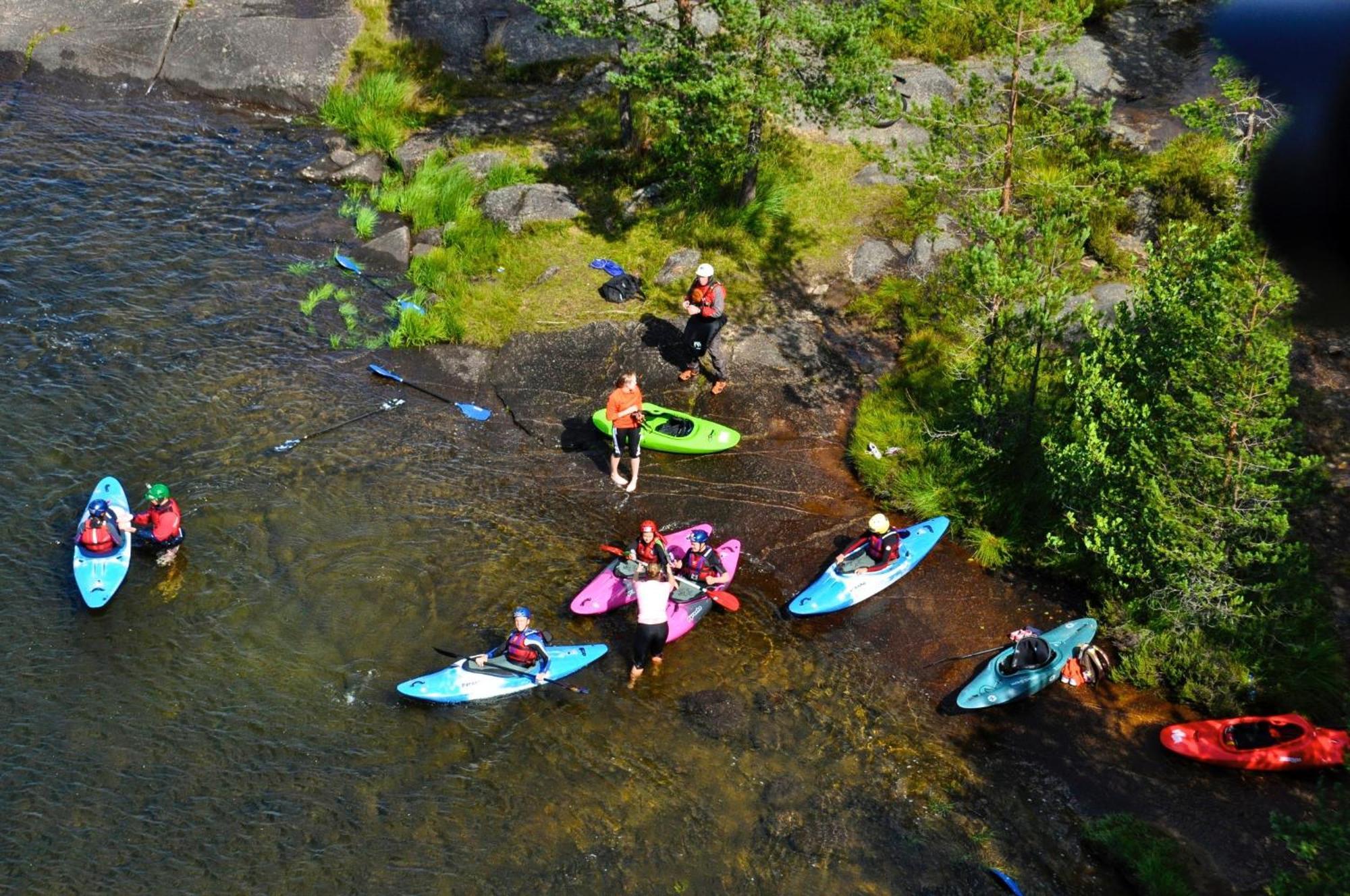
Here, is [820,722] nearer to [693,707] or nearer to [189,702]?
[693,707]

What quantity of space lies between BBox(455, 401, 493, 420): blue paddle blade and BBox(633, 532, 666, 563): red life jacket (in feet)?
13.5

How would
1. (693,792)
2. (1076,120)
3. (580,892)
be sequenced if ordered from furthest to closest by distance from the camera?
(1076,120), (693,792), (580,892)

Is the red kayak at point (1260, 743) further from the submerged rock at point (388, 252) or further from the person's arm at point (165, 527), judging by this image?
the submerged rock at point (388, 252)

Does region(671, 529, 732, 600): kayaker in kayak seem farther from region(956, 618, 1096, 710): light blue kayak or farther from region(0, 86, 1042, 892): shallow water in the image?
region(956, 618, 1096, 710): light blue kayak

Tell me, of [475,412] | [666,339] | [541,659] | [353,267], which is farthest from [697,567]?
[353,267]

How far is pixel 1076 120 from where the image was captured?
12352mm

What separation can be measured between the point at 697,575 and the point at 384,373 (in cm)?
643

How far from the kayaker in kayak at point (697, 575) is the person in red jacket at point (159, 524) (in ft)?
20.3

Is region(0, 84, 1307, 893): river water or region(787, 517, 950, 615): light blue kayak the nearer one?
region(0, 84, 1307, 893): river water

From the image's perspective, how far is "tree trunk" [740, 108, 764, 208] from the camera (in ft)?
58.4

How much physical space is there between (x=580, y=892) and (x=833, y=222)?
13167mm

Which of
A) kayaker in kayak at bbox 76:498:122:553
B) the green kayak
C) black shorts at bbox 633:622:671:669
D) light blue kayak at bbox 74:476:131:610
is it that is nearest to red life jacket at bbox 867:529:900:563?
the green kayak

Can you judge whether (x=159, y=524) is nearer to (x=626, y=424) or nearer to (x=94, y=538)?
(x=94, y=538)

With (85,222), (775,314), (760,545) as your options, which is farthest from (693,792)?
(85,222)
